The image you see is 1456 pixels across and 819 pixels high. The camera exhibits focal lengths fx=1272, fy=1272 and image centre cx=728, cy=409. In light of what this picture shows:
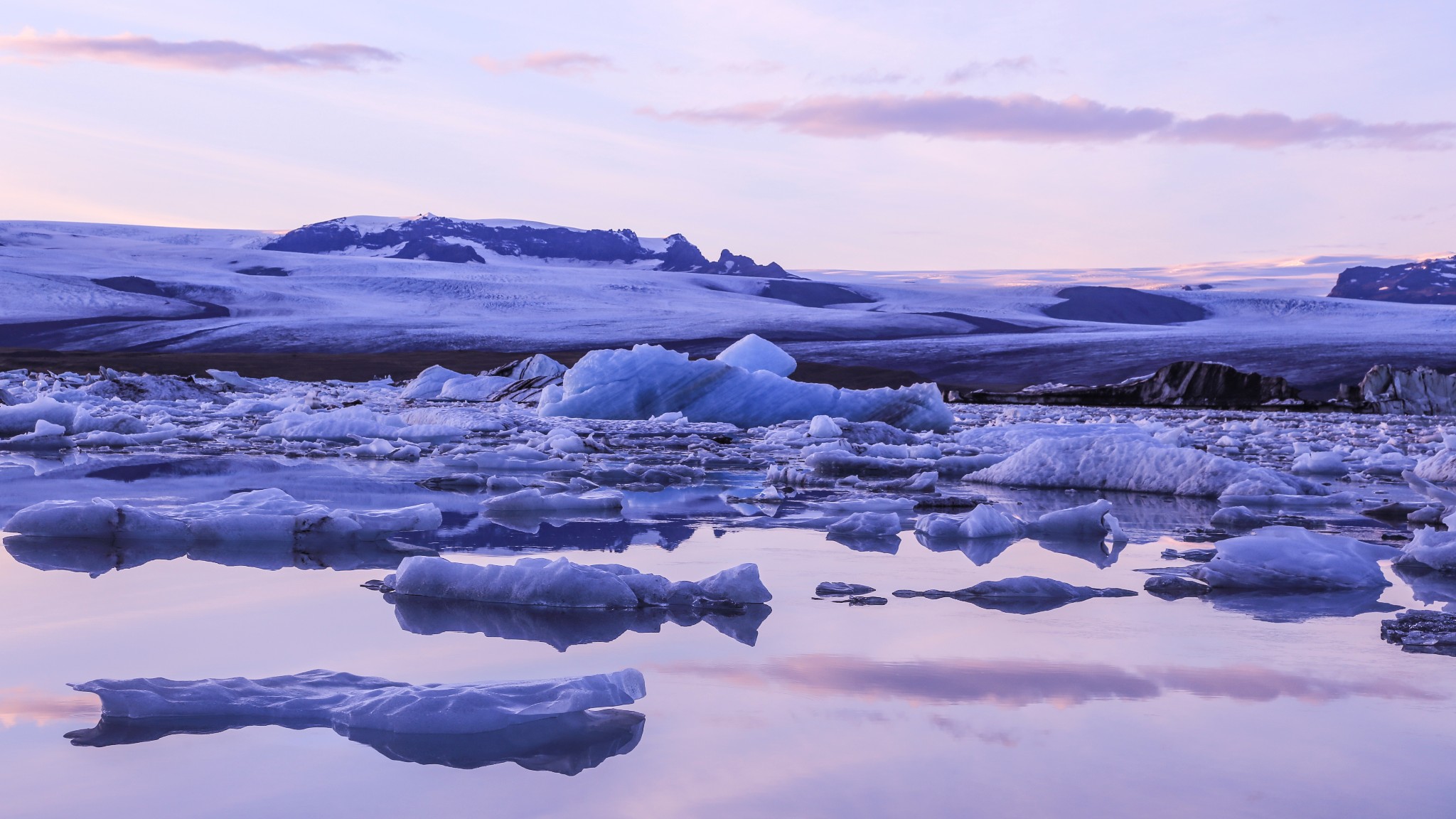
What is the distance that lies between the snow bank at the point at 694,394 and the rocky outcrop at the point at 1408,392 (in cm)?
981

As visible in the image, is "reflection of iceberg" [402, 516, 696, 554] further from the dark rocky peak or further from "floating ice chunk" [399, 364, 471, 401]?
the dark rocky peak

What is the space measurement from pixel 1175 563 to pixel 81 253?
6569 cm

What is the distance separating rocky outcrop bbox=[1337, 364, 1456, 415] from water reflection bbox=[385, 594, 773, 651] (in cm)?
1837

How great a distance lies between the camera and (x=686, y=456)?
8953 millimetres

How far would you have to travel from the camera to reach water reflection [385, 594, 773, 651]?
2928 millimetres

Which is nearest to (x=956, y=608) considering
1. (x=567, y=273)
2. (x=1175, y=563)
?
(x=1175, y=563)

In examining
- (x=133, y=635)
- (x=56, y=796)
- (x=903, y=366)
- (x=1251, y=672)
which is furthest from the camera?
(x=903, y=366)

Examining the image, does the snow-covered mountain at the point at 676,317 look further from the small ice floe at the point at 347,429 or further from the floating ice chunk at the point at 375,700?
the floating ice chunk at the point at 375,700

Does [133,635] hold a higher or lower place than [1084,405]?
higher

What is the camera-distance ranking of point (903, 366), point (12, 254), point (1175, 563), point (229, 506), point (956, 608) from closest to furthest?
point (956, 608) < point (1175, 563) < point (229, 506) < point (903, 366) < point (12, 254)

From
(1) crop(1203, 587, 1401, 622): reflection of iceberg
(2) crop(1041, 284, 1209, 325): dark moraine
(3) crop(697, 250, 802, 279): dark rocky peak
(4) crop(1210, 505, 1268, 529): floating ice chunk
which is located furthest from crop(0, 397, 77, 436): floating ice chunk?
(3) crop(697, 250, 802, 279): dark rocky peak

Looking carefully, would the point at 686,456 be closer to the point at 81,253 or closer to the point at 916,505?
the point at 916,505

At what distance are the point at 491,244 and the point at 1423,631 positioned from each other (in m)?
107

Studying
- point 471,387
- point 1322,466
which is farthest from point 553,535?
point 471,387
